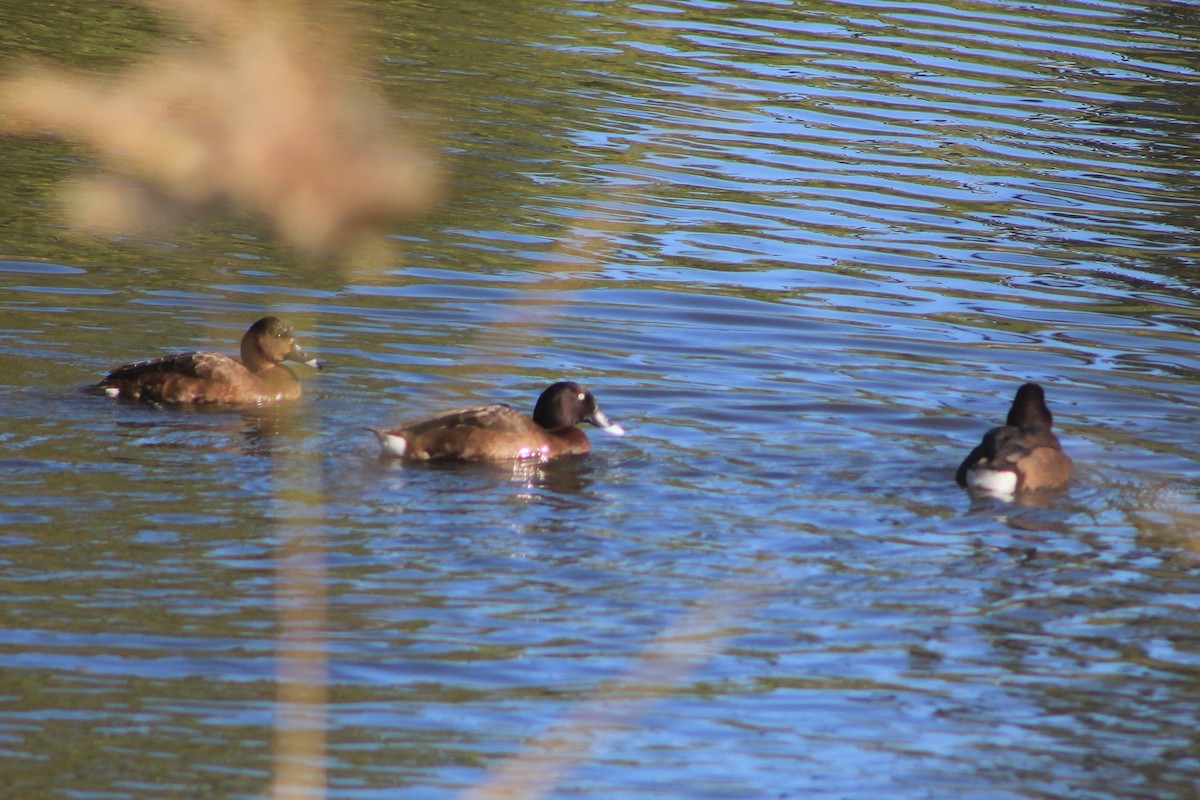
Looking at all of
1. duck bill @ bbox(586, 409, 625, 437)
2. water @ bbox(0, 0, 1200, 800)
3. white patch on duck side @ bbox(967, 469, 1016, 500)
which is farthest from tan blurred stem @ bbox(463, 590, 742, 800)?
duck bill @ bbox(586, 409, 625, 437)

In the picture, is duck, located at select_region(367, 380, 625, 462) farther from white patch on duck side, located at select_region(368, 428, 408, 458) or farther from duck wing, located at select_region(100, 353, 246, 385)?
duck wing, located at select_region(100, 353, 246, 385)

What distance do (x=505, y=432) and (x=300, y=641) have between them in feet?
11.4

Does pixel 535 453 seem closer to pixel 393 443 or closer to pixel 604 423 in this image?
pixel 604 423

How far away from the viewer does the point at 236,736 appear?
19.2 feet

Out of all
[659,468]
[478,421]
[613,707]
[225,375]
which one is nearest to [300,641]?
[613,707]

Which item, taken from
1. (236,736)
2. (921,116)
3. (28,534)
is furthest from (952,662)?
(921,116)

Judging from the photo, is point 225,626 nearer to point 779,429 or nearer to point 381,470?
point 381,470

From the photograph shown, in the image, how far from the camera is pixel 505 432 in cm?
1016

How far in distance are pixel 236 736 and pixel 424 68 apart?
16.0 meters

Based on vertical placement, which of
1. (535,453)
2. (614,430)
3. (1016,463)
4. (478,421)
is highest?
(1016,463)

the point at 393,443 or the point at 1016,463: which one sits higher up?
the point at 1016,463

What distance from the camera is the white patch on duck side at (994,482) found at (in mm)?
9455

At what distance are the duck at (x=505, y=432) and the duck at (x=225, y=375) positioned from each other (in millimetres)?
1336

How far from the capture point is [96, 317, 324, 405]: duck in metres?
10.5
